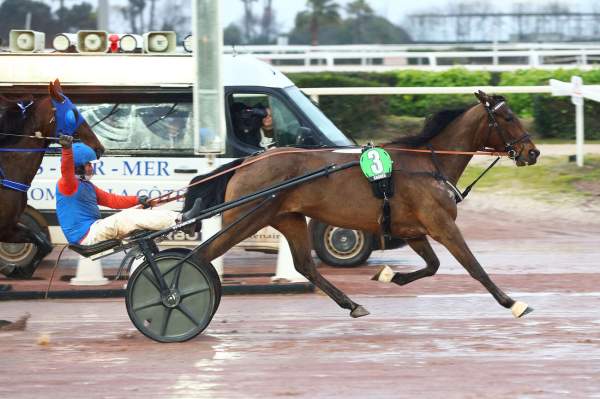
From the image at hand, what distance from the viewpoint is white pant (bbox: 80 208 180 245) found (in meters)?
8.52

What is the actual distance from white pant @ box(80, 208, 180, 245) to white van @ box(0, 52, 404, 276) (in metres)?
3.11

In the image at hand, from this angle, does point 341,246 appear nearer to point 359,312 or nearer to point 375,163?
point 359,312

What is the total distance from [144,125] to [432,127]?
12.3 feet

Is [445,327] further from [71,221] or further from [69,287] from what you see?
[69,287]

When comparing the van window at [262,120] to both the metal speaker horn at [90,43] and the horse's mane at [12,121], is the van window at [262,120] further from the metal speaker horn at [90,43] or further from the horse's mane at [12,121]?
the horse's mane at [12,121]

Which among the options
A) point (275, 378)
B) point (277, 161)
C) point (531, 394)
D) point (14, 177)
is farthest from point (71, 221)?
point (531, 394)

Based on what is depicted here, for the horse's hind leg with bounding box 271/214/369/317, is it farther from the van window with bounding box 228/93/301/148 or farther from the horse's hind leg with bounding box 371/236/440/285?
the van window with bounding box 228/93/301/148

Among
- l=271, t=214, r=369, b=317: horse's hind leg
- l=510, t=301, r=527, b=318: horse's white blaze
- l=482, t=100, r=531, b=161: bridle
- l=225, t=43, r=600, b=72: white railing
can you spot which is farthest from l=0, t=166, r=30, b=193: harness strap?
l=225, t=43, r=600, b=72: white railing

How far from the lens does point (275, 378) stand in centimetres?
735

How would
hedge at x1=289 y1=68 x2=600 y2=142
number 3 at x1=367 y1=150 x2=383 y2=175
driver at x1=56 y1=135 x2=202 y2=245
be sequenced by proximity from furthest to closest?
hedge at x1=289 y1=68 x2=600 y2=142 → number 3 at x1=367 y1=150 x2=383 y2=175 → driver at x1=56 y1=135 x2=202 y2=245

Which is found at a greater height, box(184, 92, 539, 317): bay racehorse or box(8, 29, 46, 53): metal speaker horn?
box(8, 29, 46, 53): metal speaker horn

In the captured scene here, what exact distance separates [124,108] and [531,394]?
6.25m

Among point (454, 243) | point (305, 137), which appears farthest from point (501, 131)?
point (305, 137)

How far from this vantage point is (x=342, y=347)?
8.23 meters
